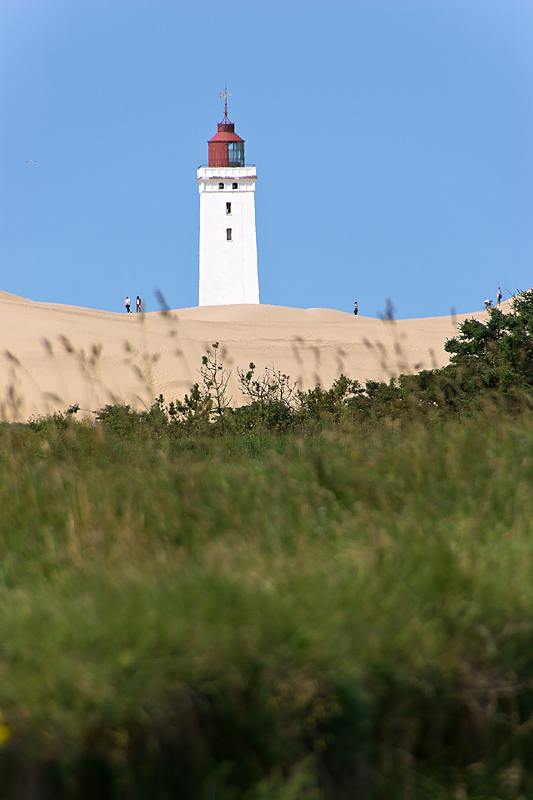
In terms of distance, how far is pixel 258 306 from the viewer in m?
43.4

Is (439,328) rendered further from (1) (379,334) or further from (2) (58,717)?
(2) (58,717)

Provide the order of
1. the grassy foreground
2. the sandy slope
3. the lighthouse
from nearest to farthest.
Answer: the grassy foreground → the sandy slope → the lighthouse

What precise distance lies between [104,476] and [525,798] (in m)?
2.34

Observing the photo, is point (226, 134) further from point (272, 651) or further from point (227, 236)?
point (272, 651)

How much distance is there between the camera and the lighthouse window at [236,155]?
185ft

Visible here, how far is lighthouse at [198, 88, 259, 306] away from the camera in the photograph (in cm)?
5206

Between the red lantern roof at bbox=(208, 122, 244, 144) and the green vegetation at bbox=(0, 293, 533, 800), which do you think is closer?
the green vegetation at bbox=(0, 293, 533, 800)

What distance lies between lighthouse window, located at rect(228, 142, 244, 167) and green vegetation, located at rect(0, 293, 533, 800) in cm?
5543

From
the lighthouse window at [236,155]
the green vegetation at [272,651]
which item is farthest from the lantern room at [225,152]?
the green vegetation at [272,651]

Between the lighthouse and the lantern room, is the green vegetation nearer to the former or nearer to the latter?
the lighthouse

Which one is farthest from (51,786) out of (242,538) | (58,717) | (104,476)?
(104,476)

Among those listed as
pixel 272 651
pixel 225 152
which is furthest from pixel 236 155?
pixel 272 651

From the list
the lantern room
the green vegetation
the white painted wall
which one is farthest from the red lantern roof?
the green vegetation

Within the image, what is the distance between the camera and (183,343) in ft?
94.3
